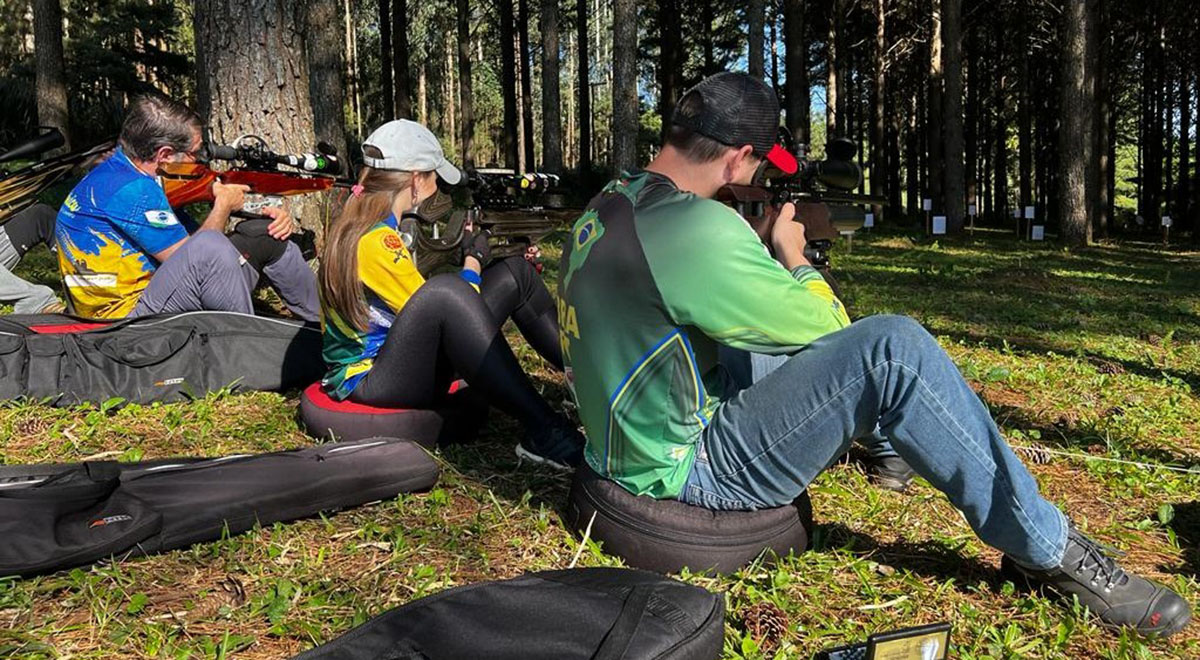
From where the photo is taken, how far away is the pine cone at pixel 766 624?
2385mm

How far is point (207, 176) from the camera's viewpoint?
A: 5.09 metres

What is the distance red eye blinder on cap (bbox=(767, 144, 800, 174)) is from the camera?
2.68 meters

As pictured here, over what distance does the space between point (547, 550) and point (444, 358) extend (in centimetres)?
109

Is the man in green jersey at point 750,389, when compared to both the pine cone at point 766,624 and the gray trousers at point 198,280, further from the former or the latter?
the gray trousers at point 198,280

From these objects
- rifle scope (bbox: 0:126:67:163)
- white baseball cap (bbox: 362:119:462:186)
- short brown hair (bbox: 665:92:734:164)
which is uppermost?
rifle scope (bbox: 0:126:67:163)

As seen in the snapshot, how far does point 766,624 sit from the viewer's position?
2.44m

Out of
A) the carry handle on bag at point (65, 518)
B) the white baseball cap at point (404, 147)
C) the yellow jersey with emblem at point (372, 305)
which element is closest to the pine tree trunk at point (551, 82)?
the white baseball cap at point (404, 147)

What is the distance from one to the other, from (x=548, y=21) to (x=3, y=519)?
18.5m

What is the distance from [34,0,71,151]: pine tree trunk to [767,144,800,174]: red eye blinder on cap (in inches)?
476

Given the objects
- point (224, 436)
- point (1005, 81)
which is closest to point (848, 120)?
point (1005, 81)

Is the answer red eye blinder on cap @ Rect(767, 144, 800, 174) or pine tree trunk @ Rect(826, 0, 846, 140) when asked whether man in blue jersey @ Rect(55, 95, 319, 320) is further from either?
pine tree trunk @ Rect(826, 0, 846, 140)

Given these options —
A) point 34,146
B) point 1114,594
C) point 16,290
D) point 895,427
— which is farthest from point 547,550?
point 16,290

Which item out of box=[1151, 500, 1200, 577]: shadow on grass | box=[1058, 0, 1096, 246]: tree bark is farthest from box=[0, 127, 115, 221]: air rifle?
box=[1058, 0, 1096, 246]: tree bark

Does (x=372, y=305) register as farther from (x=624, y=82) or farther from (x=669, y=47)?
(x=669, y=47)
